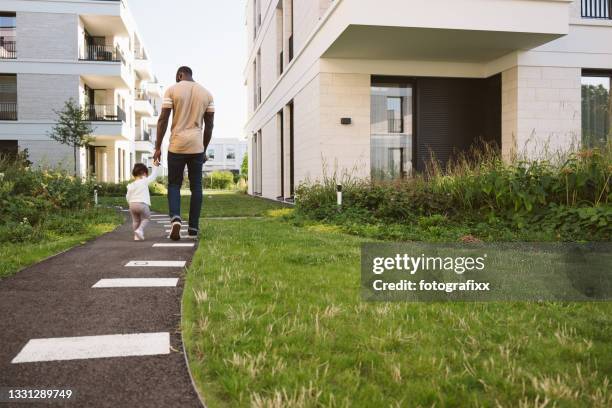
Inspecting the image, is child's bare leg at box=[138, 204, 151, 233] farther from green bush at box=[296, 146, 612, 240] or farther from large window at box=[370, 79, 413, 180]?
large window at box=[370, 79, 413, 180]

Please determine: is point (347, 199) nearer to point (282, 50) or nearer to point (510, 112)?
point (510, 112)

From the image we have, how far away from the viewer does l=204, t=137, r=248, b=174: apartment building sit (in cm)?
8225

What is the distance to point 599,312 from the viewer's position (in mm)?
Result: 2762

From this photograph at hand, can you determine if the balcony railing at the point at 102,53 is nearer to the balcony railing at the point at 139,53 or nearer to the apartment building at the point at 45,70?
the apartment building at the point at 45,70

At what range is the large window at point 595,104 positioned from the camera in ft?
39.8

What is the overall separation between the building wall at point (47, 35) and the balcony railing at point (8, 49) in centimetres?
30

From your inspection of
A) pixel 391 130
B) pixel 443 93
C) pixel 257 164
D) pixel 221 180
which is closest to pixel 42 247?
pixel 391 130

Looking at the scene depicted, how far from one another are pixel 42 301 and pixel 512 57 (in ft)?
36.9

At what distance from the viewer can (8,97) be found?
941 inches

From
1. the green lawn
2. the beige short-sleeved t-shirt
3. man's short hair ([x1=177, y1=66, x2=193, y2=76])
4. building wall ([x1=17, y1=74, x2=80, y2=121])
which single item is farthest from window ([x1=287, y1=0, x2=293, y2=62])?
the green lawn

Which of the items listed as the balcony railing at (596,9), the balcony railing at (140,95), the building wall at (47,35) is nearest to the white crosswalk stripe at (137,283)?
the balcony railing at (596,9)

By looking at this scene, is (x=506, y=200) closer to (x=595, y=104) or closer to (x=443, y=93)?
(x=443, y=93)

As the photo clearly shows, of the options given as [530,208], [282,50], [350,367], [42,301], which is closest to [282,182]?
[282,50]

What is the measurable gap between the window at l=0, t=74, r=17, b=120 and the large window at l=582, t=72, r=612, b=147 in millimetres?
23358
